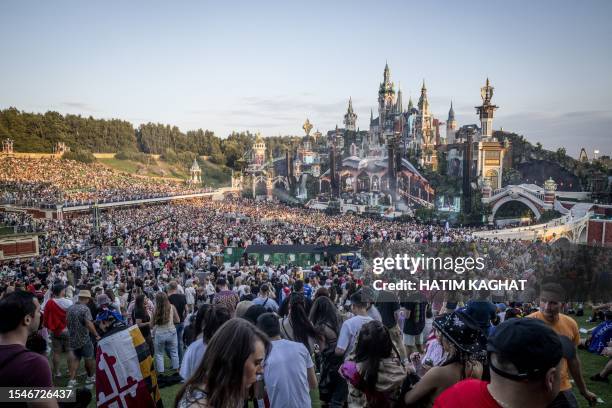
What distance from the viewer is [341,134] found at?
6525cm

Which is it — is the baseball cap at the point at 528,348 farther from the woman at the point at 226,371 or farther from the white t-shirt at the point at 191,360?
the white t-shirt at the point at 191,360

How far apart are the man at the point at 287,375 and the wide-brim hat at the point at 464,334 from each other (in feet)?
3.61

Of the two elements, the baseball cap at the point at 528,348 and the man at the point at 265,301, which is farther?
the man at the point at 265,301

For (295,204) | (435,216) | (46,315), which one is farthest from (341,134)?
(46,315)

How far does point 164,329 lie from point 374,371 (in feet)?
13.4

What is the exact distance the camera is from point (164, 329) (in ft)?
20.1

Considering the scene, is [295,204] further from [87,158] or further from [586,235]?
[87,158]

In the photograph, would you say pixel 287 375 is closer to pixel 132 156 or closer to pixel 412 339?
pixel 412 339

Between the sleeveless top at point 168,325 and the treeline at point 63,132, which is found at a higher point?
the treeline at point 63,132

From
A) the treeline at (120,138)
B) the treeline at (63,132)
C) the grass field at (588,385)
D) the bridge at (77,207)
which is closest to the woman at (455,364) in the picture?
the grass field at (588,385)

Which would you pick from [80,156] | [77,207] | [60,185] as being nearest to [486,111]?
[77,207]

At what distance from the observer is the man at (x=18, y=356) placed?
2.21 metres

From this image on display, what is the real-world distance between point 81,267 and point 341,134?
52.9 m

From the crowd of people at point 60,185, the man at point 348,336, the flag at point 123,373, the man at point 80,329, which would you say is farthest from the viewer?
the crowd of people at point 60,185
